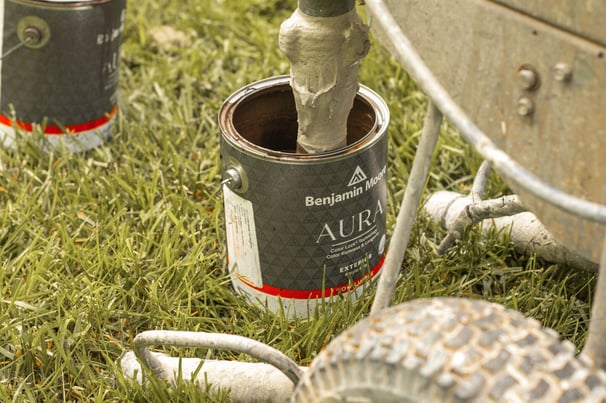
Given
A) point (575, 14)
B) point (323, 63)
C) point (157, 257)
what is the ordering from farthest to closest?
point (157, 257) → point (323, 63) → point (575, 14)

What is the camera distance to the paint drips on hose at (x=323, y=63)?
1553 millimetres

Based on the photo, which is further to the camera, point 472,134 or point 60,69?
point 60,69

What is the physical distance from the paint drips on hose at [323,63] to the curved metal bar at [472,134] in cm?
27

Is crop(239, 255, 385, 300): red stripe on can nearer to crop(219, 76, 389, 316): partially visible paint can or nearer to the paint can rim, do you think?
crop(219, 76, 389, 316): partially visible paint can

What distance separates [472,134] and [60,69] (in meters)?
1.41

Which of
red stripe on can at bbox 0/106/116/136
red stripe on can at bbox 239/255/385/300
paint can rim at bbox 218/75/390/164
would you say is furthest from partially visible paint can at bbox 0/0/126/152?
red stripe on can at bbox 239/255/385/300

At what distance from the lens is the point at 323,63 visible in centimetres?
158

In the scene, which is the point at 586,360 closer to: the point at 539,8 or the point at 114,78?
the point at 539,8

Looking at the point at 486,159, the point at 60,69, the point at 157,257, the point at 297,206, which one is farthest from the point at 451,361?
the point at 60,69

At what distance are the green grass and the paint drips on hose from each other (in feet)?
1.22

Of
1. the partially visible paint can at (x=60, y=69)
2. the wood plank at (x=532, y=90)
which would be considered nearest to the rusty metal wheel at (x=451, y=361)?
the wood plank at (x=532, y=90)

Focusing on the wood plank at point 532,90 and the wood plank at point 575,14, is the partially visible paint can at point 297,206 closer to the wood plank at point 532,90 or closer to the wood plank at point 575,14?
the wood plank at point 532,90

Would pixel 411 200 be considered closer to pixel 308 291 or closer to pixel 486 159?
pixel 486 159

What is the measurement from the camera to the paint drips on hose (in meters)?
1.55
